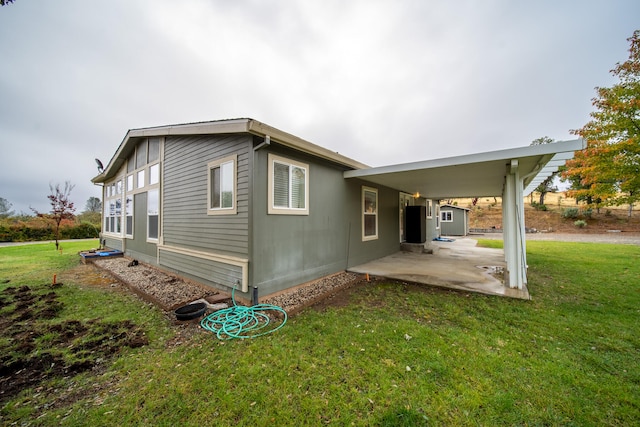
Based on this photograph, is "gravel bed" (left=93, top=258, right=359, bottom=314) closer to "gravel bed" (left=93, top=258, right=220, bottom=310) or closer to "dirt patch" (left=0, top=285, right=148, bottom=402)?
"gravel bed" (left=93, top=258, right=220, bottom=310)

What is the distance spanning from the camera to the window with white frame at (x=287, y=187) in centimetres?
447

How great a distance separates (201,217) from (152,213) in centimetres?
302

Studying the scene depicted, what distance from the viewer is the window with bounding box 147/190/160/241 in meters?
6.83

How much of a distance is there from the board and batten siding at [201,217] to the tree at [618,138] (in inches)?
348

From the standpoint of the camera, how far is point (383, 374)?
7.55 feet

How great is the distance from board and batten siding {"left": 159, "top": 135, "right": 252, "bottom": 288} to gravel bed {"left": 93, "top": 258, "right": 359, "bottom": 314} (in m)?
0.29

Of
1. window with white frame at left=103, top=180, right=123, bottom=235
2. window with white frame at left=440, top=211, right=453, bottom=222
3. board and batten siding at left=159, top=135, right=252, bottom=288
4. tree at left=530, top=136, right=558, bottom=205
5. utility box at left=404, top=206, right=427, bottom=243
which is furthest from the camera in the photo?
tree at left=530, top=136, right=558, bottom=205

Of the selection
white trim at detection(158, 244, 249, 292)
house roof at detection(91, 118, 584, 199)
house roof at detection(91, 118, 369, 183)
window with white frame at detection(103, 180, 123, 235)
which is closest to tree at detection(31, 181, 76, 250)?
window with white frame at detection(103, 180, 123, 235)

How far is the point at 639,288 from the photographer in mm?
4918

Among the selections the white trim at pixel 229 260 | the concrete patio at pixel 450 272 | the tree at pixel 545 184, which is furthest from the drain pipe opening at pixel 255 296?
the tree at pixel 545 184

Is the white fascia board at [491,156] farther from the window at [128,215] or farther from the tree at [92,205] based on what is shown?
the tree at [92,205]

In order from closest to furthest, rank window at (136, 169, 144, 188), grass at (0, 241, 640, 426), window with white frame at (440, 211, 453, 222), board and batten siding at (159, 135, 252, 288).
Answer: grass at (0, 241, 640, 426), board and batten siding at (159, 135, 252, 288), window at (136, 169, 144, 188), window with white frame at (440, 211, 453, 222)

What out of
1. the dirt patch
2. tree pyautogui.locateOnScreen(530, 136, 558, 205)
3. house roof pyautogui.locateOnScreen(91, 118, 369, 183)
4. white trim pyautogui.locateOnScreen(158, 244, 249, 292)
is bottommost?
the dirt patch

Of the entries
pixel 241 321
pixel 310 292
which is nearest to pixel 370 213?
pixel 310 292
